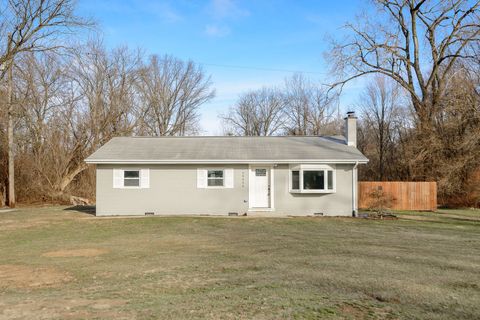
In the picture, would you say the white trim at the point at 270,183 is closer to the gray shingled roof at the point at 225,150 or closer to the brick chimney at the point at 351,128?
the gray shingled roof at the point at 225,150

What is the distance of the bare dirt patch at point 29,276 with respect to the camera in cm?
693

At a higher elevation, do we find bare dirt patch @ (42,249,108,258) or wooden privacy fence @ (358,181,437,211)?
wooden privacy fence @ (358,181,437,211)

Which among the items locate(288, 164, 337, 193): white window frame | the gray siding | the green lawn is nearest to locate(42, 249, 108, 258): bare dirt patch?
the green lawn

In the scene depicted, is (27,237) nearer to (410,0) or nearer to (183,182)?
(183,182)

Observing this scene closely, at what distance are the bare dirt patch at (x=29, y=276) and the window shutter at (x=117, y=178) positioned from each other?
992 centimetres

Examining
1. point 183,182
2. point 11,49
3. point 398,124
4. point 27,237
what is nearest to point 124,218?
point 183,182

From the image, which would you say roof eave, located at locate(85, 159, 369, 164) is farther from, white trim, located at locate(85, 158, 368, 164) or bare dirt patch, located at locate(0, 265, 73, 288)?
bare dirt patch, located at locate(0, 265, 73, 288)

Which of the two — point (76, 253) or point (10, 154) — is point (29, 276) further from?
point (10, 154)

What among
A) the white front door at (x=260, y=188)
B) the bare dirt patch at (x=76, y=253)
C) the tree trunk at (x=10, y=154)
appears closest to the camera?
the bare dirt patch at (x=76, y=253)

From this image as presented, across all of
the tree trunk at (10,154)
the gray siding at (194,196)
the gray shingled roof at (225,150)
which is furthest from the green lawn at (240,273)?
the tree trunk at (10,154)

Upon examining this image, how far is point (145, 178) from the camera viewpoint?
18375 millimetres

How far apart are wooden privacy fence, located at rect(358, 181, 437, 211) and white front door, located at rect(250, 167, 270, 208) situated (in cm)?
723

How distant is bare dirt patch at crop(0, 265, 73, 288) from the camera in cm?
693

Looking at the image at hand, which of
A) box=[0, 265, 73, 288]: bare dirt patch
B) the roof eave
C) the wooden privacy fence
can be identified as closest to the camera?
box=[0, 265, 73, 288]: bare dirt patch
